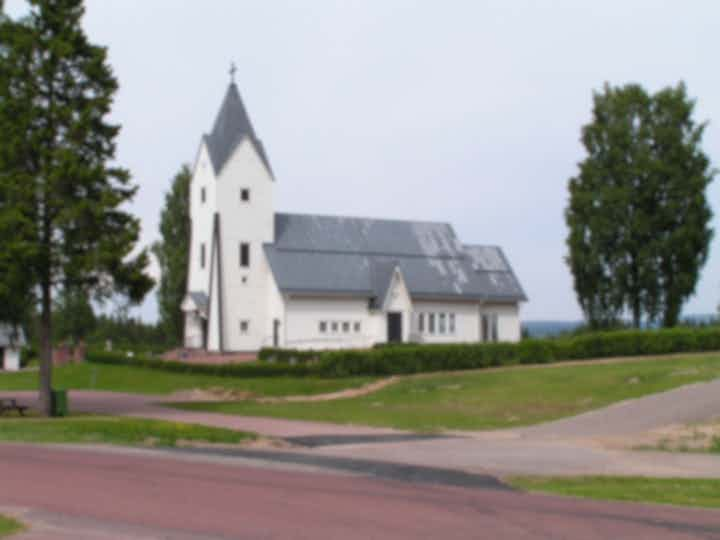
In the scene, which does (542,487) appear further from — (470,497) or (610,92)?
(610,92)

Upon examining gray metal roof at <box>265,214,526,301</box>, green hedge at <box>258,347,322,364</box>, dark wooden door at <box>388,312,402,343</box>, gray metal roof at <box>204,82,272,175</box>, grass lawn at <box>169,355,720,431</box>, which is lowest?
grass lawn at <box>169,355,720,431</box>

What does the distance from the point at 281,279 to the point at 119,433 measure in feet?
113

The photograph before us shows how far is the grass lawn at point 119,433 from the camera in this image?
79.3 ft

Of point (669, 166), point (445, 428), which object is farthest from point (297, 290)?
point (445, 428)

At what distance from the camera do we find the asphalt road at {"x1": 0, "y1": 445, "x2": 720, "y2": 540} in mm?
12266

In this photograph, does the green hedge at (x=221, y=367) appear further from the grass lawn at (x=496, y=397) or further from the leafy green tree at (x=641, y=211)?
the leafy green tree at (x=641, y=211)

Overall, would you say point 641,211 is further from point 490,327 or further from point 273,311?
point 273,311

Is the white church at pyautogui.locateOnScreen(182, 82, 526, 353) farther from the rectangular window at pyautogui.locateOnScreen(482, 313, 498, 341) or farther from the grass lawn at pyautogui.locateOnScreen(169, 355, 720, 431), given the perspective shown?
the grass lawn at pyautogui.locateOnScreen(169, 355, 720, 431)

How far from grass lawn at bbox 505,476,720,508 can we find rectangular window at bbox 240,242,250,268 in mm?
43645

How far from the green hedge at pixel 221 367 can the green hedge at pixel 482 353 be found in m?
0.05

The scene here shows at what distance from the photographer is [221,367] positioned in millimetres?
49062

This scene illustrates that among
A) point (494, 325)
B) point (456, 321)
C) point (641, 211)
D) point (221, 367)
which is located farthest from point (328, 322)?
point (641, 211)

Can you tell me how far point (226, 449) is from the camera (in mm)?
22688

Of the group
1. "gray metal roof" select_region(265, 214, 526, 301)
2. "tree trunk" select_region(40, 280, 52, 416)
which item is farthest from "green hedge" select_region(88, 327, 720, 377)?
"tree trunk" select_region(40, 280, 52, 416)
